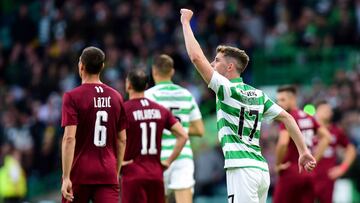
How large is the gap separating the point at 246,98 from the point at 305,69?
44.2 feet

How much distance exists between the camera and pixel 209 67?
10383 mm

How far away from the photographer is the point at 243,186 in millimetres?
10609

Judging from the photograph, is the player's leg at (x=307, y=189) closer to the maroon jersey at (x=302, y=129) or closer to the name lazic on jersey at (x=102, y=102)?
the maroon jersey at (x=302, y=129)

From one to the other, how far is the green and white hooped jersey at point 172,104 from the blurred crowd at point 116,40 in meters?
8.79

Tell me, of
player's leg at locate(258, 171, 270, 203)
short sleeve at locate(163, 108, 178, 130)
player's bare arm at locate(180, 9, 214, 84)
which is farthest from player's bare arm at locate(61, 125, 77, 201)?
short sleeve at locate(163, 108, 178, 130)

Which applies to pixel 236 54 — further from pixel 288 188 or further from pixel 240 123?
pixel 288 188

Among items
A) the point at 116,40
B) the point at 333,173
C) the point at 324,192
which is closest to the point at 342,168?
the point at 333,173

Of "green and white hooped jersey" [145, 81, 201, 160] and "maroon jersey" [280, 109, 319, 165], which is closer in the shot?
"green and white hooped jersey" [145, 81, 201, 160]

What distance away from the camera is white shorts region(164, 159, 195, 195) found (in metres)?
14.0

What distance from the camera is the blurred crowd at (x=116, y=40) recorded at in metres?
24.9

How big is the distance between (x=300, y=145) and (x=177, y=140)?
2.32 meters

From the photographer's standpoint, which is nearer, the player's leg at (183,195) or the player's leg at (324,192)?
the player's leg at (183,195)

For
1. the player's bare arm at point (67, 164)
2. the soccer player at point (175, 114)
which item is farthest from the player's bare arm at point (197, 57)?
the soccer player at point (175, 114)

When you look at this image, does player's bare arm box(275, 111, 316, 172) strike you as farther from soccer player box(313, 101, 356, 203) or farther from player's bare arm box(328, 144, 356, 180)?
player's bare arm box(328, 144, 356, 180)
